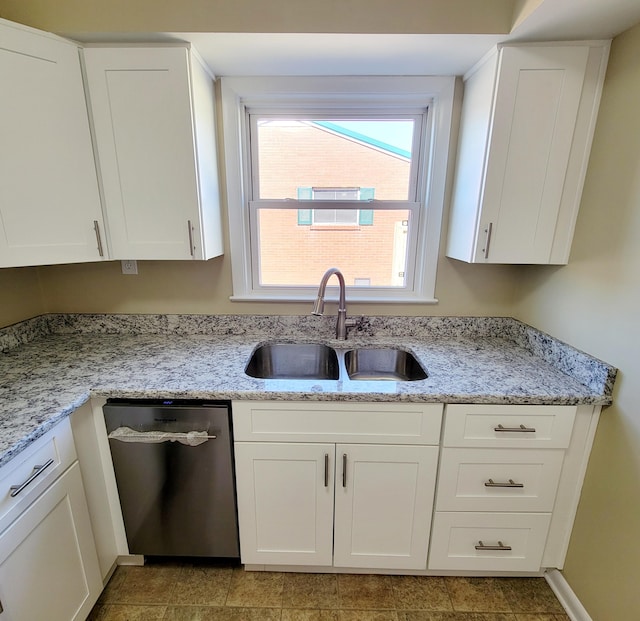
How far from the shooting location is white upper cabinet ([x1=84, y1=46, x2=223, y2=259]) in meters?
1.23

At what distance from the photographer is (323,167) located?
1675 mm

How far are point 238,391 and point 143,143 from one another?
108cm

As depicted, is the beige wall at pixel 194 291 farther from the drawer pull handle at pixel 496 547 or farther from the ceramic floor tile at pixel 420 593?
the ceramic floor tile at pixel 420 593

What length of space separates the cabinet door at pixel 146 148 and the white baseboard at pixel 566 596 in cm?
212

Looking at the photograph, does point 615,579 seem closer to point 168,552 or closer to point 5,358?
point 168,552

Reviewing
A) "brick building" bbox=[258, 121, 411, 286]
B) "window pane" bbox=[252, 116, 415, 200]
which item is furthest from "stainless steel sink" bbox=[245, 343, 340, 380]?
"window pane" bbox=[252, 116, 415, 200]

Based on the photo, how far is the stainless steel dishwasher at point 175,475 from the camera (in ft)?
4.00

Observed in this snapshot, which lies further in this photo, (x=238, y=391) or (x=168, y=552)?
(x=168, y=552)

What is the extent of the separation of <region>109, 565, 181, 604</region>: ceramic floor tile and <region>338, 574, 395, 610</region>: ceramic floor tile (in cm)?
74

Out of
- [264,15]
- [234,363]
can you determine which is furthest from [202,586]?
[264,15]

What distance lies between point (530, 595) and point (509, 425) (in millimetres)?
820

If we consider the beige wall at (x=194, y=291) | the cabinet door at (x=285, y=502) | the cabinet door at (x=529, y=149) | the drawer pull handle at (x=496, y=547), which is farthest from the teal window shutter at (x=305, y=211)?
the drawer pull handle at (x=496, y=547)

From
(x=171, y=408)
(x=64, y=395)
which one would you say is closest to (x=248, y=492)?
(x=171, y=408)

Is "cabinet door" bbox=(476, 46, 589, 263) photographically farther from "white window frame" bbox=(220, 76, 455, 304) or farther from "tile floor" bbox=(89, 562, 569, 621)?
"tile floor" bbox=(89, 562, 569, 621)
